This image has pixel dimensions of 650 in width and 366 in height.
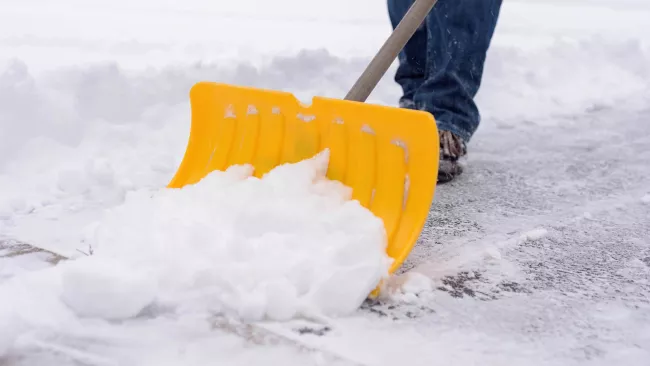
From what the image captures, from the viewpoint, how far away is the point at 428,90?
8.33 ft

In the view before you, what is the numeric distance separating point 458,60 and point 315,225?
1.34m

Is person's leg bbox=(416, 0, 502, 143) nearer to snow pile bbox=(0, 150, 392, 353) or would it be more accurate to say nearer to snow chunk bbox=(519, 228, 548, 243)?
snow chunk bbox=(519, 228, 548, 243)

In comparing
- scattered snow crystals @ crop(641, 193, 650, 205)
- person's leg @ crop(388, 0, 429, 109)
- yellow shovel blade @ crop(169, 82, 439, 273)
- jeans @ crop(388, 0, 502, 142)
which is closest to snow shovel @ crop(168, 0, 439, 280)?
yellow shovel blade @ crop(169, 82, 439, 273)

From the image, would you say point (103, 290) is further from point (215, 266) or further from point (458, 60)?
point (458, 60)

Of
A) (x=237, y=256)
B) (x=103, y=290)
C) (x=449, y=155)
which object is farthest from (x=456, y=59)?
(x=103, y=290)

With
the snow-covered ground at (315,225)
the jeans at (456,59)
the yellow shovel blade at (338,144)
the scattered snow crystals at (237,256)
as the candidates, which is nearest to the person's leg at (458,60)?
the jeans at (456,59)

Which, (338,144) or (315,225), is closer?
(315,225)

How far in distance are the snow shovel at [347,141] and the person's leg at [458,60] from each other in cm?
45

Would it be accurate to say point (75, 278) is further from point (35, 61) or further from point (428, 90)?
point (35, 61)

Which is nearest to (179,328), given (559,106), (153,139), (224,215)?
(224,215)

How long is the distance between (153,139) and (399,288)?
139cm

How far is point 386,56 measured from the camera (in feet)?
6.39

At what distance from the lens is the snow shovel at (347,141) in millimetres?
1473

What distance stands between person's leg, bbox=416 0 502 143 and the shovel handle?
1.44 feet
